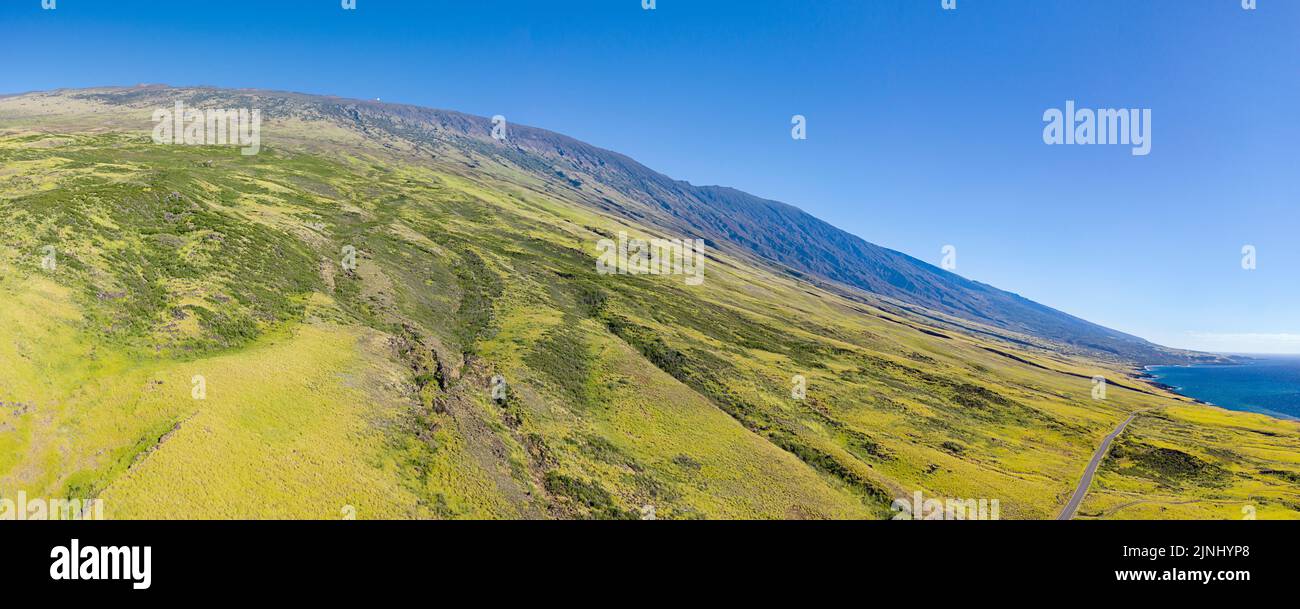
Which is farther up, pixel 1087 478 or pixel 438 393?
pixel 438 393

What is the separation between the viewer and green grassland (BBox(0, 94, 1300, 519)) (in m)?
36.9

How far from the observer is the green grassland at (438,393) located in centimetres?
3691

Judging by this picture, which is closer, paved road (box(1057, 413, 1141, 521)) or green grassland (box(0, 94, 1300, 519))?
green grassland (box(0, 94, 1300, 519))

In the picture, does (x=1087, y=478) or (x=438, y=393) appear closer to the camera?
(x=438, y=393)

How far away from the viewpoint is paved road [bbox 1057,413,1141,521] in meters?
63.5

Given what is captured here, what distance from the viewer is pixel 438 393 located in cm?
5672

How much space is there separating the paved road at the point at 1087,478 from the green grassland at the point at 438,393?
148cm

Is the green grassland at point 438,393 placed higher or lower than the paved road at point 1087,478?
higher

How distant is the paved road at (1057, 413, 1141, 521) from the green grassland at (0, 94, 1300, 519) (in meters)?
1.48

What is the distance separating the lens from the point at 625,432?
63469mm

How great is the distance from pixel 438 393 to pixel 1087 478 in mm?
91912

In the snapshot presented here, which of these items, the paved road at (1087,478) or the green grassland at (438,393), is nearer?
the green grassland at (438,393)

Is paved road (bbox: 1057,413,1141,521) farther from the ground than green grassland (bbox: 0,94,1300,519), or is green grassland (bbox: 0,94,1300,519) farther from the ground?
green grassland (bbox: 0,94,1300,519)
